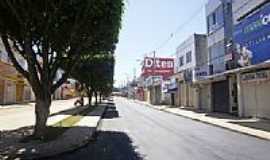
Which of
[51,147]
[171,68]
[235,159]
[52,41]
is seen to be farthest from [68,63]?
[171,68]

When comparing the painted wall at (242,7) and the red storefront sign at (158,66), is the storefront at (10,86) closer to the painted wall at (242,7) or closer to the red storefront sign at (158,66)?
the red storefront sign at (158,66)

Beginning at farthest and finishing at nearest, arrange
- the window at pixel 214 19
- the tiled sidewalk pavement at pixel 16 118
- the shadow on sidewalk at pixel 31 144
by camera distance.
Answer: the window at pixel 214 19 < the tiled sidewalk pavement at pixel 16 118 < the shadow on sidewalk at pixel 31 144

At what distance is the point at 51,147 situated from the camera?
1334 cm

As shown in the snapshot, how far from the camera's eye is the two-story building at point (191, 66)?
4607 centimetres

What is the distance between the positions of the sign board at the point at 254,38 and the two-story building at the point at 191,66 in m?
12.0

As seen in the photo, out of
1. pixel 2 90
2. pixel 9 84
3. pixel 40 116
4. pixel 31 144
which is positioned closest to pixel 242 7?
pixel 40 116

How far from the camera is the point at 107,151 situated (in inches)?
514

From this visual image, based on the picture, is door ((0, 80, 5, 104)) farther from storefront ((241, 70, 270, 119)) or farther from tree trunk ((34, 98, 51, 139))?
tree trunk ((34, 98, 51, 139))

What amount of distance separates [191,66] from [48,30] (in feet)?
120

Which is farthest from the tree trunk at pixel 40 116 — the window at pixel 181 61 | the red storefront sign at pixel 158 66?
the red storefront sign at pixel 158 66

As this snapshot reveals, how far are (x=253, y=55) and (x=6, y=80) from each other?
47.1m

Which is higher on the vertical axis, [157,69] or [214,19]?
[214,19]

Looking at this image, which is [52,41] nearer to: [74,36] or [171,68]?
[74,36]

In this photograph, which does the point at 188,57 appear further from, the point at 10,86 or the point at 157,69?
the point at 157,69
